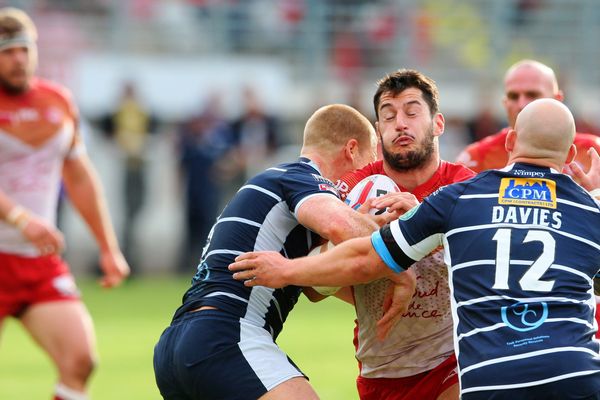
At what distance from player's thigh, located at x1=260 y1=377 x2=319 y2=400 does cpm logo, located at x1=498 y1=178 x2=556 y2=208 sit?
1.32 meters

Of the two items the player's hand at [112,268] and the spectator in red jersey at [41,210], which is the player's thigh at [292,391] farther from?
the player's hand at [112,268]

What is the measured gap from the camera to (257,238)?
5.69 metres

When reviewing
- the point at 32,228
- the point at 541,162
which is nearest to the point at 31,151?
the point at 32,228

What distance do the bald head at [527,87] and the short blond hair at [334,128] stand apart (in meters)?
1.87

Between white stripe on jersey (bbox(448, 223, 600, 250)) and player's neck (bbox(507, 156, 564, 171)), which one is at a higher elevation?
player's neck (bbox(507, 156, 564, 171))

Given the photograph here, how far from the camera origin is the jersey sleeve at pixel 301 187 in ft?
18.3

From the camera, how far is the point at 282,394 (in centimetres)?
543

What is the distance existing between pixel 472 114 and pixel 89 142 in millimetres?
6955

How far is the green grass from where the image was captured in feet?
34.9

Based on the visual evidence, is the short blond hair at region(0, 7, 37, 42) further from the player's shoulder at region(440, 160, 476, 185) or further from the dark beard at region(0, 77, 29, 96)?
the player's shoulder at region(440, 160, 476, 185)

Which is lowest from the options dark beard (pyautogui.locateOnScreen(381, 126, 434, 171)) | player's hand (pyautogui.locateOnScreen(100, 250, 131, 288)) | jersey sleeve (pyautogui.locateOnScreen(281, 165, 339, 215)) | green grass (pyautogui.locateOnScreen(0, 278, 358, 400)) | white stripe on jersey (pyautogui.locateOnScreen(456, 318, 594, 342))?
green grass (pyautogui.locateOnScreen(0, 278, 358, 400))

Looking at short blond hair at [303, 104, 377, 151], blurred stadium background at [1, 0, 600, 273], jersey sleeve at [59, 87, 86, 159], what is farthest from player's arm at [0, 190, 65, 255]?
blurred stadium background at [1, 0, 600, 273]

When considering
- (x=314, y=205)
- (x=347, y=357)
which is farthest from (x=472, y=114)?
(x=314, y=205)

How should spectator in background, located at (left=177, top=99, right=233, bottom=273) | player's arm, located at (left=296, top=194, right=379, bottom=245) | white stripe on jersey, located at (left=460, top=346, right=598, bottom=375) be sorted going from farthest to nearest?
spectator in background, located at (left=177, top=99, right=233, bottom=273) < player's arm, located at (left=296, top=194, right=379, bottom=245) < white stripe on jersey, located at (left=460, top=346, right=598, bottom=375)
